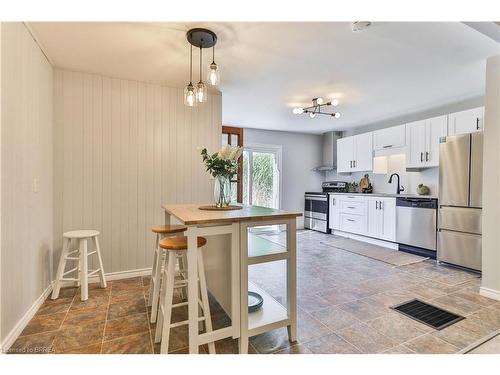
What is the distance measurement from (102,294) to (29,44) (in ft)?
7.56

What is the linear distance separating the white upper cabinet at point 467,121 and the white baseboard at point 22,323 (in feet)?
17.6

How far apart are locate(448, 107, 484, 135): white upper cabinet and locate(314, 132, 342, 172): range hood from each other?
101 inches

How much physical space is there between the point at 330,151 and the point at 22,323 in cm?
599

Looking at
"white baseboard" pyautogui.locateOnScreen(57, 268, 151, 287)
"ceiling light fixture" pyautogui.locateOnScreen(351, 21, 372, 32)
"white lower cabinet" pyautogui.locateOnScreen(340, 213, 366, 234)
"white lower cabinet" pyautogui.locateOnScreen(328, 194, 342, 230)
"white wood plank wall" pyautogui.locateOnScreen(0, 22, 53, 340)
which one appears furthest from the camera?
"white lower cabinet" pyautogui.locateOnScreen(328, 194, 342, 230)

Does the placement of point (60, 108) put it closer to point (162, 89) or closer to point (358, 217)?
point (162, 89)

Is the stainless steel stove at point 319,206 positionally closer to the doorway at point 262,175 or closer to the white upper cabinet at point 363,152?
the white upper cabinet at point 363,152

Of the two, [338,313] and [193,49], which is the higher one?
[193,49]

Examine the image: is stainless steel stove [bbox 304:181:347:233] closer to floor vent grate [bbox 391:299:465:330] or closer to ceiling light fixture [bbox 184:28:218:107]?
floor vent grate [bbox 391:299:465:330]

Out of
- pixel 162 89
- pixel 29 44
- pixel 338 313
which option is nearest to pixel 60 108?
pixel 29 44

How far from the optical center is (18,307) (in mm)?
1935

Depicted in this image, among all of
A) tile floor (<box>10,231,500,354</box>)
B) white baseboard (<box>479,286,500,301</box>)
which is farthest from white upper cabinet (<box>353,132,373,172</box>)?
white baseboard (<box>479,286,500,301</box>)

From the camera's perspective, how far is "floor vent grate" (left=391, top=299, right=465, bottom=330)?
2.09 m

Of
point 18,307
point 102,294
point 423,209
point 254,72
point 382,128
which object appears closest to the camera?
point 18,307

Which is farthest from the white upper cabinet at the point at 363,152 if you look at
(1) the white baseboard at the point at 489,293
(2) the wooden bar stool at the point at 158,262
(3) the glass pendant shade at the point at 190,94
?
(2) the wooden bar stool at the point at 158,262
